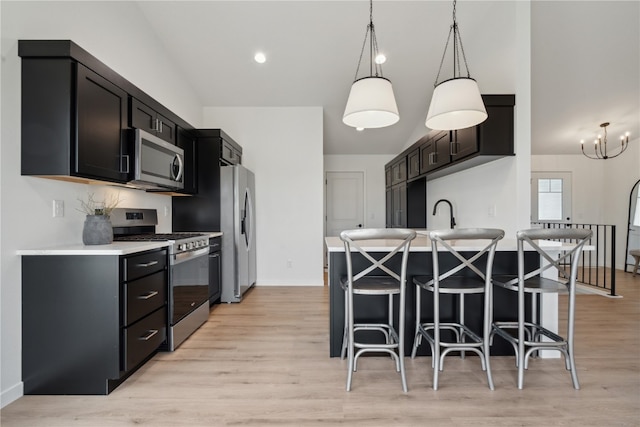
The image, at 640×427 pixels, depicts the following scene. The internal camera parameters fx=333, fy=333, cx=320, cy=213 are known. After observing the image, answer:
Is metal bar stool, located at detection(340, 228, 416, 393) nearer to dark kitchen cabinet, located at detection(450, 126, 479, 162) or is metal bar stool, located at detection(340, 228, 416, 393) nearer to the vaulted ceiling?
dark kitchen cabinet, located at detection(450, 126, 479, 162)

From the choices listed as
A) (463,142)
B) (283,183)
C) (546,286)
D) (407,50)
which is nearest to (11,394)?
(546,286)

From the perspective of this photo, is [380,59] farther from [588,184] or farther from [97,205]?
[588,184]

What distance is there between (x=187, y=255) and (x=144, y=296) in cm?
64

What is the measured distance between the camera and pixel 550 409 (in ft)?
6.09

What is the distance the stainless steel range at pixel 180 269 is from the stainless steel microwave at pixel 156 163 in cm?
42

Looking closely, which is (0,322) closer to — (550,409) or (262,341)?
(262,341)

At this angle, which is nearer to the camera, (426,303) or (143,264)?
(143,264)

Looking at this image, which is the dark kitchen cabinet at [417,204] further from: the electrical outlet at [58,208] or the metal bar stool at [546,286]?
the electrical outlet at [58,208]

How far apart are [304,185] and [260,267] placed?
4.67 ft

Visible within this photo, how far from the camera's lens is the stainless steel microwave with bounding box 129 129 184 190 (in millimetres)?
2623

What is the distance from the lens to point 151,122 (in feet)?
9.64

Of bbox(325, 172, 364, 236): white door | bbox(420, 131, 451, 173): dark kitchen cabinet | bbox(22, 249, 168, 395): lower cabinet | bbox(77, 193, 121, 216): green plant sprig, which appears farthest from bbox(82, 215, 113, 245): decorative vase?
bbox(325, 172, 364, 236): white door

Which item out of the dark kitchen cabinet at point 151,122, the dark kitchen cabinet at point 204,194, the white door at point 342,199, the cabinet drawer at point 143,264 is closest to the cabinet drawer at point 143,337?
the cabinet drawer at point 143,264

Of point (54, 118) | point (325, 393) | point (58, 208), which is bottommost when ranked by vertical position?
point (325, 393)
